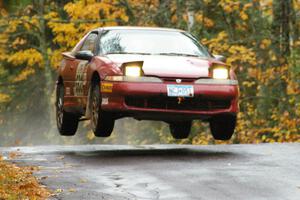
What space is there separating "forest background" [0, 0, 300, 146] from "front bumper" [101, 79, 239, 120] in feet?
23.6

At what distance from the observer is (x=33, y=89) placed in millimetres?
37281

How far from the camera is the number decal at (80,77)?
42.9 ft

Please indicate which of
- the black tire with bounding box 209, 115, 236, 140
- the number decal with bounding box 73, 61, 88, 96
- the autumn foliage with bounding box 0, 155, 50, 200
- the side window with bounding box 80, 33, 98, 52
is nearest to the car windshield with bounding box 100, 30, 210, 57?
the side window with bounding box 80, 33, 98, 52

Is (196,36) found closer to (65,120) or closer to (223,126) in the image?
(65,120)

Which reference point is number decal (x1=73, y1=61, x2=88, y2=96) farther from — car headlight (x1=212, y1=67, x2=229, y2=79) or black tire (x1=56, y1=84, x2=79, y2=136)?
car headlight (x1=212, y1=67, x2=229, y2=79)

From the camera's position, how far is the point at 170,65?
1173 cm

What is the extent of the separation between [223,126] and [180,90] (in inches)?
57.3

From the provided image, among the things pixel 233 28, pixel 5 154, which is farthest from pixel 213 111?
pixel 233 28

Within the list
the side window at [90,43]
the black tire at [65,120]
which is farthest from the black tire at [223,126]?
the black tire at [65,120]

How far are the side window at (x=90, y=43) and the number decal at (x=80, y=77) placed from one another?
30 cm

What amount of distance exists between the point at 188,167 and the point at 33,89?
27.5m

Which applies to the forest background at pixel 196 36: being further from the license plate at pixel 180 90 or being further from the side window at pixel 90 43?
the license plate at pixel 180 90

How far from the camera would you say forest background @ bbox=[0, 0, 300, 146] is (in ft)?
74.8

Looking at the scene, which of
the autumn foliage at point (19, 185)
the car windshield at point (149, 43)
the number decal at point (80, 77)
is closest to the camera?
the autumn foliage at point (19, 185)
